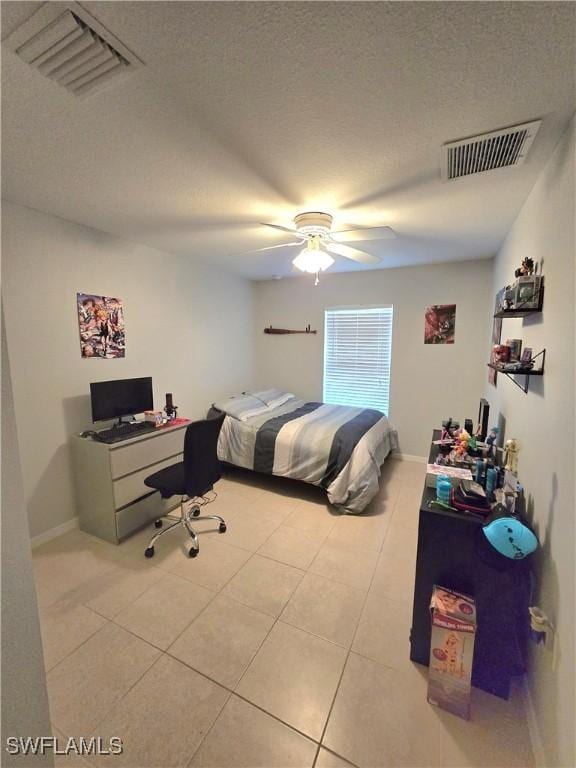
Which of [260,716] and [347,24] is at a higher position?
[347,24]

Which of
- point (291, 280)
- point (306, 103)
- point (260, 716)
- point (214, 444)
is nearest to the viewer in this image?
point (306, 103)

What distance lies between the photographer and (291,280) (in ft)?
15.1

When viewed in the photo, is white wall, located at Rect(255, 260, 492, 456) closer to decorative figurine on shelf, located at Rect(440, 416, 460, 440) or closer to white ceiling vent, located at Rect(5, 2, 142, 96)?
decorative figurine on shelf, located at Rect(440, 416, 460, 440)

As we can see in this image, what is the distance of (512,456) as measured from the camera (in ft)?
5.57

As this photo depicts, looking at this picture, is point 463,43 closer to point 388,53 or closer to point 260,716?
point 388,53

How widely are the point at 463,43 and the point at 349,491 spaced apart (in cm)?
275

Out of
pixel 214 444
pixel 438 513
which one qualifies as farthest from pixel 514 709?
pixel 214 444

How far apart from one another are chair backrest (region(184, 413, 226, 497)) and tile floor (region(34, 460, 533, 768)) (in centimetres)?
51

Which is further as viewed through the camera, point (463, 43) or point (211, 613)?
point (211, 613)

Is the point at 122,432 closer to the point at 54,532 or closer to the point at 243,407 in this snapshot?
the point at 54,532

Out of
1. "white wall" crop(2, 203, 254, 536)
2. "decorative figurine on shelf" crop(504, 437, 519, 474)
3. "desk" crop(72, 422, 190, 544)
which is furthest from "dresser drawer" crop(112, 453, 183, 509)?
"decorative figurine on shelf" crop(504, 437, 519, 474)

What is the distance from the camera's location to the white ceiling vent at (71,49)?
0.90m

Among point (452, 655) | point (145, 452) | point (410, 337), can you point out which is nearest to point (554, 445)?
point (452, 655)

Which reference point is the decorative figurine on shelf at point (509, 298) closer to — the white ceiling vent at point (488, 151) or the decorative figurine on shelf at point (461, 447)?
the white ceiling vent at point (488, 151)
